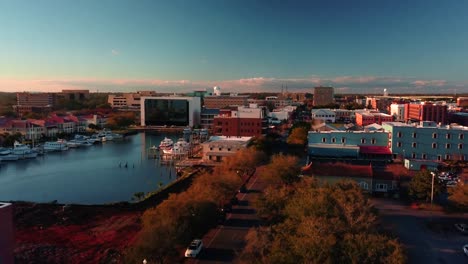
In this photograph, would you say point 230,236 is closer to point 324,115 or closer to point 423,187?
point 423,187

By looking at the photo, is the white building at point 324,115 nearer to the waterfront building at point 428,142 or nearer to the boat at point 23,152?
the waterfront building at point 428,142

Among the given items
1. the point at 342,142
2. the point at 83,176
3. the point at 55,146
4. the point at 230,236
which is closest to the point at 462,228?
the point at 230,236

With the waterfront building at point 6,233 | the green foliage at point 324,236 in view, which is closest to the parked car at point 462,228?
the green foliage at point 324,236

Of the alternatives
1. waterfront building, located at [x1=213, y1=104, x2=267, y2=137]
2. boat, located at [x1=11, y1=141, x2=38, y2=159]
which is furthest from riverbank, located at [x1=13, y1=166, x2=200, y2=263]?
waterfront building, located at [x1=213, y1=104, x2=267, y2=137]

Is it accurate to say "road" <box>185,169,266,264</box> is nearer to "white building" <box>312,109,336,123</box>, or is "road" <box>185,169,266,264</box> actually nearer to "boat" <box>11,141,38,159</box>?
"boat" <box>11,141,38,159</box>

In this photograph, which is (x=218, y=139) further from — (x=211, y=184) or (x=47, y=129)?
(x=47, y=129)

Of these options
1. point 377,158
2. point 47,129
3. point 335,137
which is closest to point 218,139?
point 335,137
